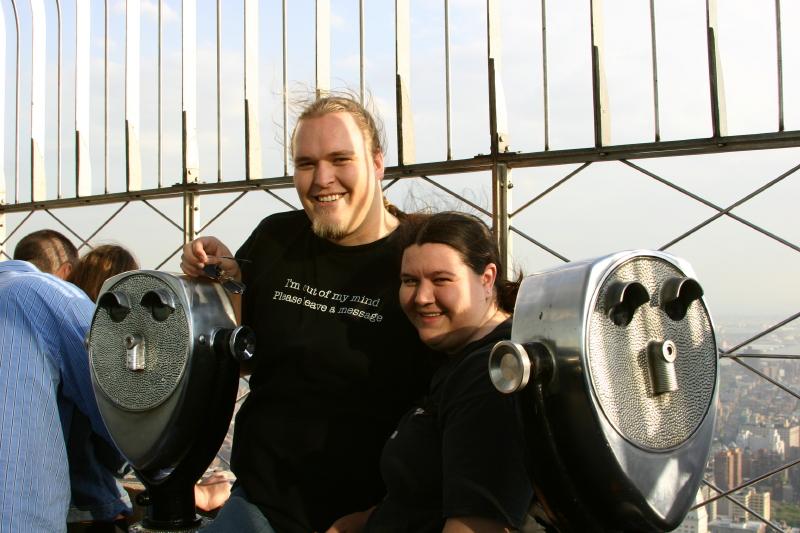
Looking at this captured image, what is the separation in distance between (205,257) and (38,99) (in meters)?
3.32

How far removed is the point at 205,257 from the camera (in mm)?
1556

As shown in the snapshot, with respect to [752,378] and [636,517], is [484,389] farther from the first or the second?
[752,378]

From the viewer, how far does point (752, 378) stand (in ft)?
8.11

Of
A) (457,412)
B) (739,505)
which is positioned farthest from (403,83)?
(457,412)

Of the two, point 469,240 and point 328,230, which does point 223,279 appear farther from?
point 469,240

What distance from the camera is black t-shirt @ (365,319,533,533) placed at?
3.70 feet

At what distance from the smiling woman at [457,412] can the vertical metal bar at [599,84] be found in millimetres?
1259

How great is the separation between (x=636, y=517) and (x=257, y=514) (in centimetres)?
77

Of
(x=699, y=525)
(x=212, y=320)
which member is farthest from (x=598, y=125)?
(x=212, y=320)

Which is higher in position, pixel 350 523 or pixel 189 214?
pixel 189 214

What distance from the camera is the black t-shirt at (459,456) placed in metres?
1.13

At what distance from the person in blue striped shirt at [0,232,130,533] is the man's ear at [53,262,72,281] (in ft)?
1.34

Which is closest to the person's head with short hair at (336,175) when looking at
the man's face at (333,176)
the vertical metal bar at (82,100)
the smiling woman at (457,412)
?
the man's face at (333,176)

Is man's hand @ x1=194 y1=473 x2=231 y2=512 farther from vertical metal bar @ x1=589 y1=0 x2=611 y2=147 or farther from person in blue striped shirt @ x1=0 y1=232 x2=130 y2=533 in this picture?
vertical metal bar @ x1=589 y1=0 x2=611 y2=147
